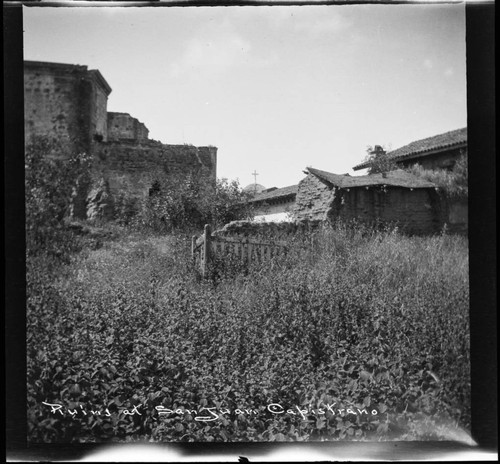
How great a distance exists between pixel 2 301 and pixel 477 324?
3733 mm

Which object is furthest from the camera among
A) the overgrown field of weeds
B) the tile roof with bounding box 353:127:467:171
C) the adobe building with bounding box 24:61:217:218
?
the adobe building with bounding box 24:61:217:218

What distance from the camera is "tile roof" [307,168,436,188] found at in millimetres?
3215

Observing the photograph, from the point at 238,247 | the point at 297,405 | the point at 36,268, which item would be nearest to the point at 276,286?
the point at 238,247

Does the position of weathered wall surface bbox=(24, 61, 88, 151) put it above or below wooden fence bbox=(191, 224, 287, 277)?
above

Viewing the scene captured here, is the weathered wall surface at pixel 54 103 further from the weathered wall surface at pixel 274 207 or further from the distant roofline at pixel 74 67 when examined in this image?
the weathered wall surface at pixel 274 207

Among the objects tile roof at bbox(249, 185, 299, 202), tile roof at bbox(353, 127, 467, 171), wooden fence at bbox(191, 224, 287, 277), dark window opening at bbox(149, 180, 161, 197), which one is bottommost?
wooden fence at bbox(191, 224, 287, 277)

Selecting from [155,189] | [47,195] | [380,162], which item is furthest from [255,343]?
[47,195]

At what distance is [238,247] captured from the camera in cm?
324

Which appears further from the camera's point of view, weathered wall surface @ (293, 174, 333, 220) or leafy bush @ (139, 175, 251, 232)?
leafy bush @ (139, 175, 251, 232)

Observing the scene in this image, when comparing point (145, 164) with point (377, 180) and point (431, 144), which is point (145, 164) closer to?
point (377, 180)

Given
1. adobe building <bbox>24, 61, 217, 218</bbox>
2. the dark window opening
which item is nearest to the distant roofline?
adobe building <bbox>24, 61, 217, 218</bbox>

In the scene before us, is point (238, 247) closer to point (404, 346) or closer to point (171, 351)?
point (171, 351)

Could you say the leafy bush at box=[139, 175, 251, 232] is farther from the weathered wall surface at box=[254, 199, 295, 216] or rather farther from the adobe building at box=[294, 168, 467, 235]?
the adobe building at box=[294, 168, 467, 235]

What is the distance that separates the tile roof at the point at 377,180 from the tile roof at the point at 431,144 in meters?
0.13
